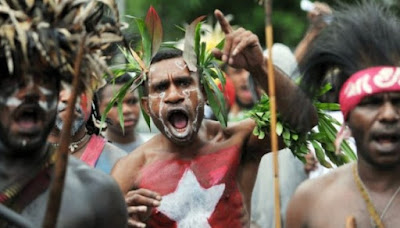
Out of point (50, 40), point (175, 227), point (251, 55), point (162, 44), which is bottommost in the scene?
point (175, 227)

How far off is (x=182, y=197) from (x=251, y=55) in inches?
46.5

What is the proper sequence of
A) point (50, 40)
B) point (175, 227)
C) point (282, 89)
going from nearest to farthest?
point (50, 40) < point (282, 89) < point (175, 227)

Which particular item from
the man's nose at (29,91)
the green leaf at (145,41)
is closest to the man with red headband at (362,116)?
the green leaf at (145,41)

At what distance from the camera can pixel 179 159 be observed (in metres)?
8.15

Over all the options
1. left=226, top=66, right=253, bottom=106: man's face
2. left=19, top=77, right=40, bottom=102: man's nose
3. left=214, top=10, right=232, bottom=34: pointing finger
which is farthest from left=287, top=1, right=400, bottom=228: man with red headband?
left=226, top=66, right=253, bottom=106: man's face

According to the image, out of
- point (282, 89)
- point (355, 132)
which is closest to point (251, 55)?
point (282, 89)

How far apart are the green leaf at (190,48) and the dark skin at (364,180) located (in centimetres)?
145

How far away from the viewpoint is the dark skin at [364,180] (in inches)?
261

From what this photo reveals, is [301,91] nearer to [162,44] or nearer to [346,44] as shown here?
[346,44]

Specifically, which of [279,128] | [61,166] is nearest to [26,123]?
[61,166]

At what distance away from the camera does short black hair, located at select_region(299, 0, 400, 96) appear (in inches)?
270

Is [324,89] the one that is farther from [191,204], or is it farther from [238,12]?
[238,12]

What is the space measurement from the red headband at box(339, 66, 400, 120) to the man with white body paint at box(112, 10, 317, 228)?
4.18ft

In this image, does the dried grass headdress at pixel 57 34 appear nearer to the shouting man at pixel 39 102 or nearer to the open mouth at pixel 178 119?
the shouting man at pixel 39 102
